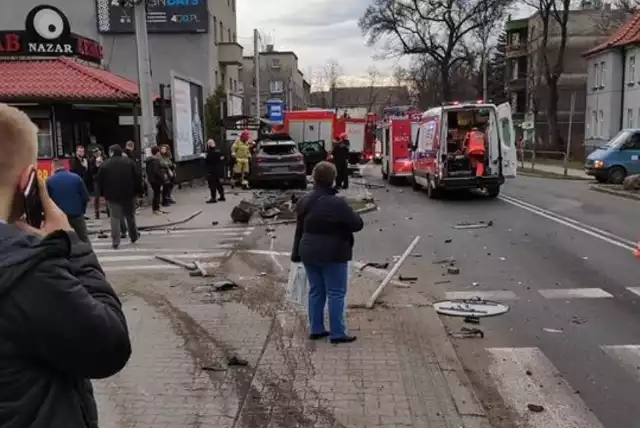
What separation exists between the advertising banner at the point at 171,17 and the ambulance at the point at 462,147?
2748 centimetres

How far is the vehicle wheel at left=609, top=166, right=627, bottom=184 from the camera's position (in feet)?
95.5

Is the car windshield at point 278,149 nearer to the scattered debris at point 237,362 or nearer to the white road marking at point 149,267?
the white road marking at point 149,267

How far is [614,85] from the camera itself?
166ft

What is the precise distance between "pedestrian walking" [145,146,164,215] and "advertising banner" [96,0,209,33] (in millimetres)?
29560

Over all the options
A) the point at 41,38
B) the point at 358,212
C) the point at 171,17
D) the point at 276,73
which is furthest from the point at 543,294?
the point at 276,73

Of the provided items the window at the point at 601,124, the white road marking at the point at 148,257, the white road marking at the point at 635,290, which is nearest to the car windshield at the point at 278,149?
the white road marking at the point at 148,257

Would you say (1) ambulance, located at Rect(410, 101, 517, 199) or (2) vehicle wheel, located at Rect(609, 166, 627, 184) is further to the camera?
(2) vehicle wheel, located at Rect(609, 166, 627, 184)

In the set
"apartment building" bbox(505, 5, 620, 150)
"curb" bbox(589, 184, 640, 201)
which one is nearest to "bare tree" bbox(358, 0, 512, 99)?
"apartment building" bbox(505, 5, 620, 150)

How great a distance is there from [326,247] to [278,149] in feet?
66.0

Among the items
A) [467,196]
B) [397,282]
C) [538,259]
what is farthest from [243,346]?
Result: [467,196]

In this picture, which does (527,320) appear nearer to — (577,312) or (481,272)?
(577,312)

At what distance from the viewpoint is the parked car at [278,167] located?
2602 cm

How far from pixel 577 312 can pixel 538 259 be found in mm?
3559

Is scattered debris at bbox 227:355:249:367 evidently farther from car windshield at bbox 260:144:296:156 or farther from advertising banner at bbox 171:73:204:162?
car windshield at bbox 260:144:296:156
